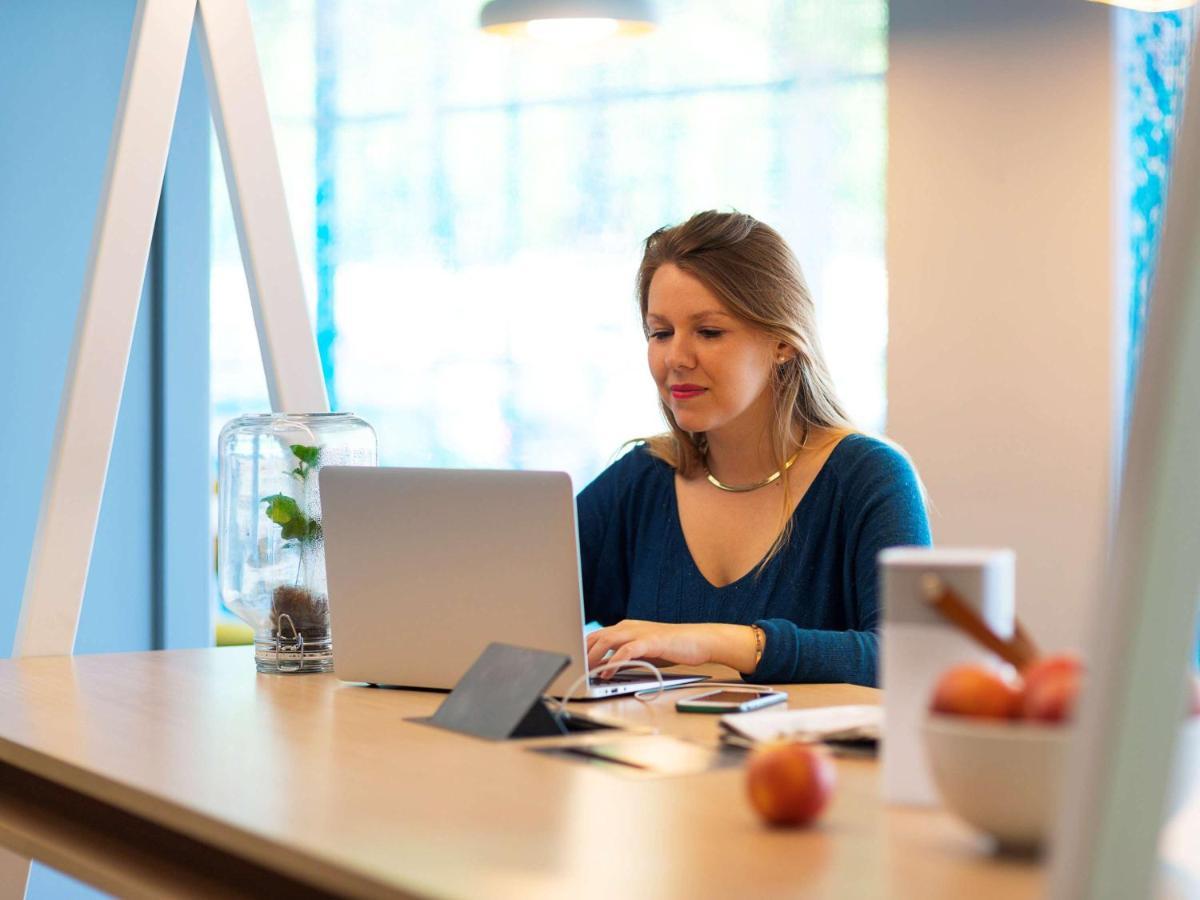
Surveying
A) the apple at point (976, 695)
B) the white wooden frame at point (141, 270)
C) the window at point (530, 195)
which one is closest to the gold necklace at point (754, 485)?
the white wooden frame at point (141, 270)

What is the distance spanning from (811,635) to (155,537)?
231 cm

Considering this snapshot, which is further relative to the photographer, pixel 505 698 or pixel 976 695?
pixel 505 698

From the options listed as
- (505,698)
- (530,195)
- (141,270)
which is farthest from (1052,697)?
(530,195)

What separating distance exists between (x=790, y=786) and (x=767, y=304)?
53.0 inches

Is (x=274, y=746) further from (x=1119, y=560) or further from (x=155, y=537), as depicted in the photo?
(x=155, y=537)

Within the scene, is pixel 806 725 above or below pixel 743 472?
below

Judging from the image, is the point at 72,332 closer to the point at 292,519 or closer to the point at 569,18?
the point at 569,18

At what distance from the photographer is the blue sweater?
2.06 meters

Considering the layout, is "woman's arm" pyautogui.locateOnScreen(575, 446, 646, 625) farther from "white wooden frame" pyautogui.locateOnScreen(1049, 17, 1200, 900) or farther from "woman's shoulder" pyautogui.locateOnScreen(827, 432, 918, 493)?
"white wooden frame" pyautogui.locateOnScreen(1049, 17, 1200, 900)

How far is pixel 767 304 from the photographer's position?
2.24m

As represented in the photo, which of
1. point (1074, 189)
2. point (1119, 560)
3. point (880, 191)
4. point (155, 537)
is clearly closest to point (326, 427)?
point (1119, 560)

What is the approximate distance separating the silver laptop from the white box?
532mm

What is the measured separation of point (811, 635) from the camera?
5.81 feet

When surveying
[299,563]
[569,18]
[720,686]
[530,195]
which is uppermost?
[569,18]
